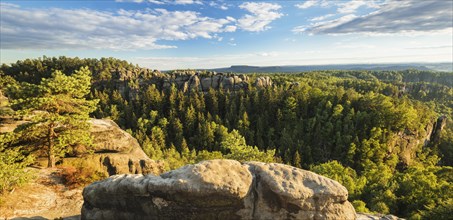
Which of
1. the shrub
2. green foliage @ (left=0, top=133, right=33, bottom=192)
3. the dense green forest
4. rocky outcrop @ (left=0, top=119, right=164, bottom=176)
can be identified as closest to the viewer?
green foliage @ (left=0, top=133, right=33, bottom=192)

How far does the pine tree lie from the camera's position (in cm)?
2272

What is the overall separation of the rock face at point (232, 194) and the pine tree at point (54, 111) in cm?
1370

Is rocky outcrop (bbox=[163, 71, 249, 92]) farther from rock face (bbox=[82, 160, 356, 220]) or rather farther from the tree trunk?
rock face (bbox=[82, 160, 356, 220])

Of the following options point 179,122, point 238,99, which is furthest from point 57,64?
point 238,99

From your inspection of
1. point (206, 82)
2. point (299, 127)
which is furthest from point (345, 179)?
point (206, 82)

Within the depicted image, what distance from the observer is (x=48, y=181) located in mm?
23969

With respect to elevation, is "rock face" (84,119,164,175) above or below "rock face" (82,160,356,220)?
below

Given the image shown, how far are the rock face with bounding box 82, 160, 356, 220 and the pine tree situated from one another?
13.7m

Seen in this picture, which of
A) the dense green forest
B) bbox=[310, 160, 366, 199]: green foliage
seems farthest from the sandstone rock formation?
bbox=[310, 160, 366, 199]: green foliage

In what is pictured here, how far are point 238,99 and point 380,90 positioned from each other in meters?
122

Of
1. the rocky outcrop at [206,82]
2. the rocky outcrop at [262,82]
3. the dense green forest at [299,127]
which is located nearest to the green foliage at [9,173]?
the dense green forest at [299,127]

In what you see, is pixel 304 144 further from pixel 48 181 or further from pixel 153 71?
pixel 153 71

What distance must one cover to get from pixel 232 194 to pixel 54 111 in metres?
21.9

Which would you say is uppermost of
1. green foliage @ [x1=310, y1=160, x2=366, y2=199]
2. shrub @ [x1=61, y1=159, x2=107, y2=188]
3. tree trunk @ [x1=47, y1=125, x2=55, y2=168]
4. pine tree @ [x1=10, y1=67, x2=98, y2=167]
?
pine tree @ [x1=10, y1=67, x2=98, y2=167]
